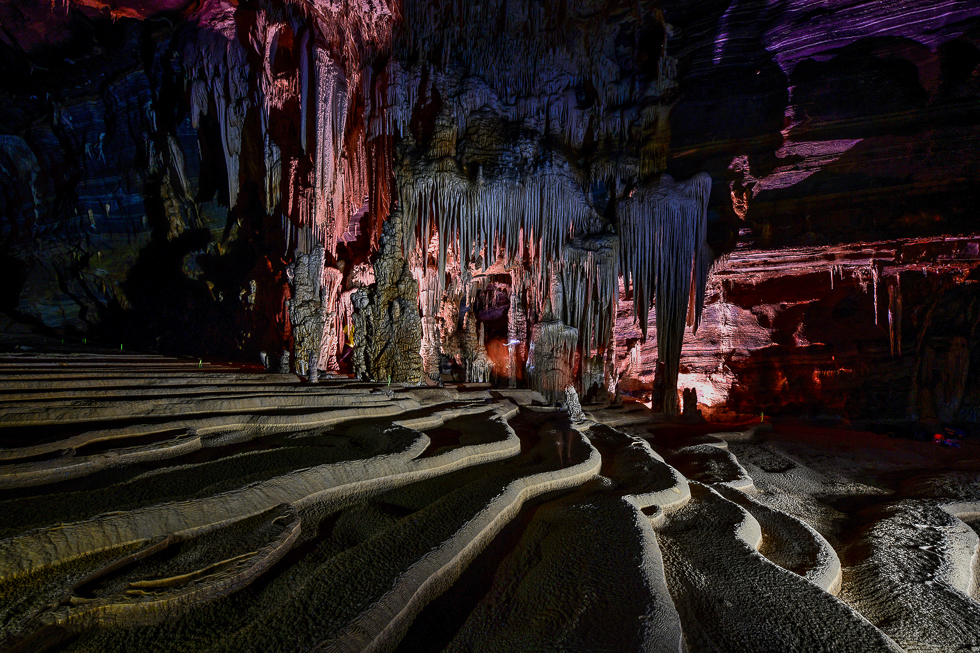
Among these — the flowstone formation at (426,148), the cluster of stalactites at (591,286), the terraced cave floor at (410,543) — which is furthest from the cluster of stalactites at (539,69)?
the terraced cave floor at (410,543)

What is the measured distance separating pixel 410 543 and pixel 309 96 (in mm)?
12334

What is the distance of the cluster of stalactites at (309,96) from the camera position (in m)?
11.0

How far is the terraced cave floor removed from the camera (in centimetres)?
187

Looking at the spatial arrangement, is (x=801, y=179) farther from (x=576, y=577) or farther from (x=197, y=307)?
(x=197, y=307)

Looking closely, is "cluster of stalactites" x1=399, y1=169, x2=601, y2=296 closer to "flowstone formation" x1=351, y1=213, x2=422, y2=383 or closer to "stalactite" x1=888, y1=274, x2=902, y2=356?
"flowstone formation" x1=351, y1=213, x2=422, y2=383

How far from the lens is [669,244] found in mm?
12195

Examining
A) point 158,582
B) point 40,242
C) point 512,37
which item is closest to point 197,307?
point 40,242

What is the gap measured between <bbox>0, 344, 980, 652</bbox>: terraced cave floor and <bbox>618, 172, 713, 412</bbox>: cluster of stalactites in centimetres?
701

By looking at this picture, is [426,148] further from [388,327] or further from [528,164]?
[388,327]

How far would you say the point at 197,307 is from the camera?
17688 mm

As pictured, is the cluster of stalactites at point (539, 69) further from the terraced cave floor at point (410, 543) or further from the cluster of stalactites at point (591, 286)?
the terraced cave floor at point (410, 543)

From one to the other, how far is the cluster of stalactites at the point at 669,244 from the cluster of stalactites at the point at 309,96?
22.2ft

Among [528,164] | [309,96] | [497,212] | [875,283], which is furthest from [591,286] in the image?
[309,96]

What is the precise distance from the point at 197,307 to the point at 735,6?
64.6ft
